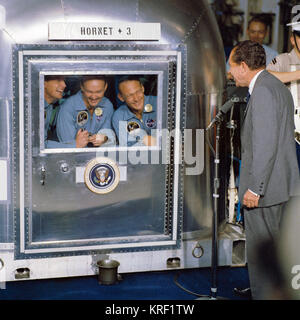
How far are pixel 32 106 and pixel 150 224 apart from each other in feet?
4.99

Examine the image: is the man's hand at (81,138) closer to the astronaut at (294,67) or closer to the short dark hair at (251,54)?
the short dark hair at (251,54)

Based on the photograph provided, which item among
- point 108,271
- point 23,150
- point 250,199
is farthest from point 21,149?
point 250,199

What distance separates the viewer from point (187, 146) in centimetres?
519

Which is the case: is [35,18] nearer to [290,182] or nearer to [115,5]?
[115,5]

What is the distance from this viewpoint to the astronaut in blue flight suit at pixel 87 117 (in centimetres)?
491

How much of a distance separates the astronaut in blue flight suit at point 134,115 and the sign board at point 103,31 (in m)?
0.38

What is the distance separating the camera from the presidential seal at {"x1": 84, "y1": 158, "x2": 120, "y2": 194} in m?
5.00

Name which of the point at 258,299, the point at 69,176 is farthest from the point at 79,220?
the point at 258,299

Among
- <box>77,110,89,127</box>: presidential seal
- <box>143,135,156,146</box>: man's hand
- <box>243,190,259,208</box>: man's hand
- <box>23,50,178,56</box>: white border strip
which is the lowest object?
<box>243,190,259,208</box>: man's hand

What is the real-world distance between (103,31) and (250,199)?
6.28ft

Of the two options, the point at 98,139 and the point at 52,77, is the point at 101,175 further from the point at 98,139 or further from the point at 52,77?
the point at 52,77

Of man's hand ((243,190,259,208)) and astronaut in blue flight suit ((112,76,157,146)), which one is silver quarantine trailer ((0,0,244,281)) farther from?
man's hand ((243,190,259,208))

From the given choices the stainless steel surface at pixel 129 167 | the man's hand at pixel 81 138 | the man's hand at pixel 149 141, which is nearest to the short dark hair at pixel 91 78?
the stainless steel surface at pixel 129 167

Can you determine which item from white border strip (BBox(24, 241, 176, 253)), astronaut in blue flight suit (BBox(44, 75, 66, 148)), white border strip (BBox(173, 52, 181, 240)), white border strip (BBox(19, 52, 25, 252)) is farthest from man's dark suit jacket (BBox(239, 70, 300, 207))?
white border strip (BBox(19, 52, 25, 252))
